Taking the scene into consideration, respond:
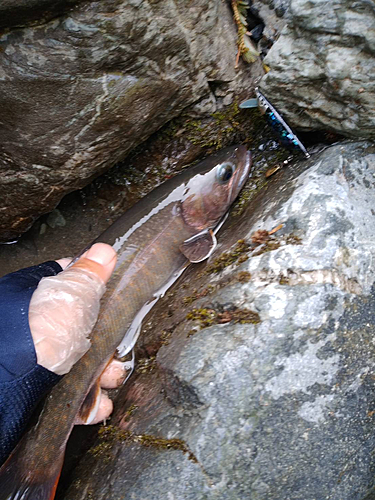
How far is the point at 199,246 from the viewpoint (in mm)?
3525

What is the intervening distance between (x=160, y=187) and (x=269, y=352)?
1.85m

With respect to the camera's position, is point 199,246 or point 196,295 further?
point 199,246

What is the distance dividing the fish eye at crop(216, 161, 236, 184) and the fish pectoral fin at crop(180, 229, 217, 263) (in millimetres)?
448

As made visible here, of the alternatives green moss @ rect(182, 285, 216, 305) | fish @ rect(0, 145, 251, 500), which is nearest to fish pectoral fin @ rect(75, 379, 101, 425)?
fish @ rect(0, 145, 251, 500)

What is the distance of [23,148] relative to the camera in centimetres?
304

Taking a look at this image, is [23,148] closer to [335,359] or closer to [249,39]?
[249,39]

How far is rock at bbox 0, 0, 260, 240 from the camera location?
259 centimetres

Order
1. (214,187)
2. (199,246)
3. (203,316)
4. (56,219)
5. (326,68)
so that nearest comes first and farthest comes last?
(326,68)
(203,316)
(199,246)
(214,187)
(56,219)

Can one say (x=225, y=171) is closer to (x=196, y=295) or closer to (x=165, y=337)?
(x=196, y=295)

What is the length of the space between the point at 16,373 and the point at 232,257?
1.55 metres

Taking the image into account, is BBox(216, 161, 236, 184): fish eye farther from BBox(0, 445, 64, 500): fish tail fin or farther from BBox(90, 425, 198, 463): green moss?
BBox(0, 445, 64, 500): fish tail fin

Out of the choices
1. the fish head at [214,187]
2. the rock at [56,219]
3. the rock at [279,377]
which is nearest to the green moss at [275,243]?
the rock at [279,377]

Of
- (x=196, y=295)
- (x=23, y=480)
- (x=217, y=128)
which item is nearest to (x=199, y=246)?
(x=196, y=295)

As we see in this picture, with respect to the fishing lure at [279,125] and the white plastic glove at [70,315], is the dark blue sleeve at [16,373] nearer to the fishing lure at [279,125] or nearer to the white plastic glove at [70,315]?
the white plastic glove at [70,315]
